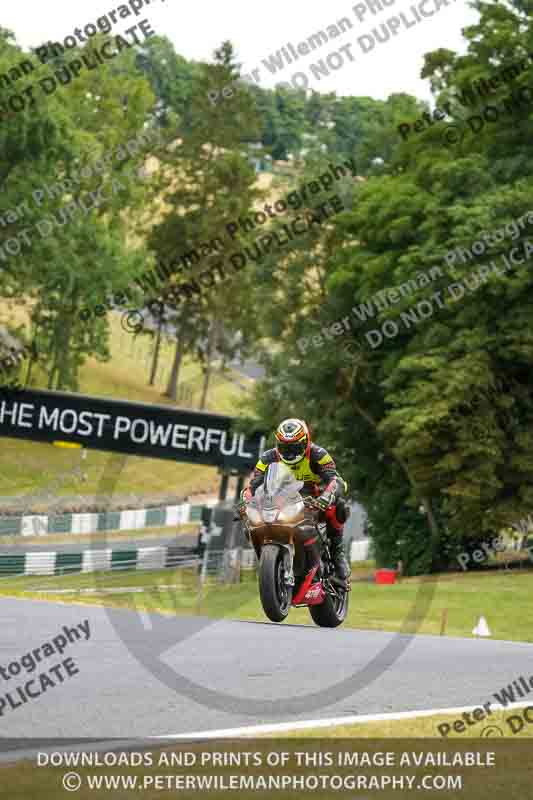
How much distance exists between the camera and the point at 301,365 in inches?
1870

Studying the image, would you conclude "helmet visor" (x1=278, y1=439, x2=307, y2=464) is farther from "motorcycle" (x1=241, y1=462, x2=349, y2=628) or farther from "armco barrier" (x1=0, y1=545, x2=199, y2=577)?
"armco barrier" (x1=0, y1=545, x2=199, y2=577)

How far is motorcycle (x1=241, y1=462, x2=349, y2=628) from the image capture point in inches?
413

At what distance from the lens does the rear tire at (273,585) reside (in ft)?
34.2

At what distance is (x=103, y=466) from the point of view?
80688mm

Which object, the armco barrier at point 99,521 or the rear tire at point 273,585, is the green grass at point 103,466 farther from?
the rear tire at point 273,585

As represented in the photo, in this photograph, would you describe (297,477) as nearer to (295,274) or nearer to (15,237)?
(295,274)

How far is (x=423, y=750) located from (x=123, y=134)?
3135 inches

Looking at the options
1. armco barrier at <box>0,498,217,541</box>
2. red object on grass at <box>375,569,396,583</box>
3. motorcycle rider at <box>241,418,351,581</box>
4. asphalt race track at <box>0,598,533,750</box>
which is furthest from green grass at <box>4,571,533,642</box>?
motorcycle rider at <box>241,418,351,581</box>

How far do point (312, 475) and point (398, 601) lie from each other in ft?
87.9

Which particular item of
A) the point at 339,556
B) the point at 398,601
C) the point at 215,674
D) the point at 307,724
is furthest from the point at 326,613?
the point at 398,601

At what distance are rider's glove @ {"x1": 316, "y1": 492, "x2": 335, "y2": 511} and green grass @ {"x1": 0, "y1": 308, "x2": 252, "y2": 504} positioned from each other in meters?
40.1

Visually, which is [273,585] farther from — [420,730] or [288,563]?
[420,730]

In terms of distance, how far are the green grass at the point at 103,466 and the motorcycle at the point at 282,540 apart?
40.3 m

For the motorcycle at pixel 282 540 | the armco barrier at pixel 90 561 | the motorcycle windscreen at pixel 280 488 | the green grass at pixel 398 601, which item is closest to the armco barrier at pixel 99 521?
the armco barrier at pixel 90 561
